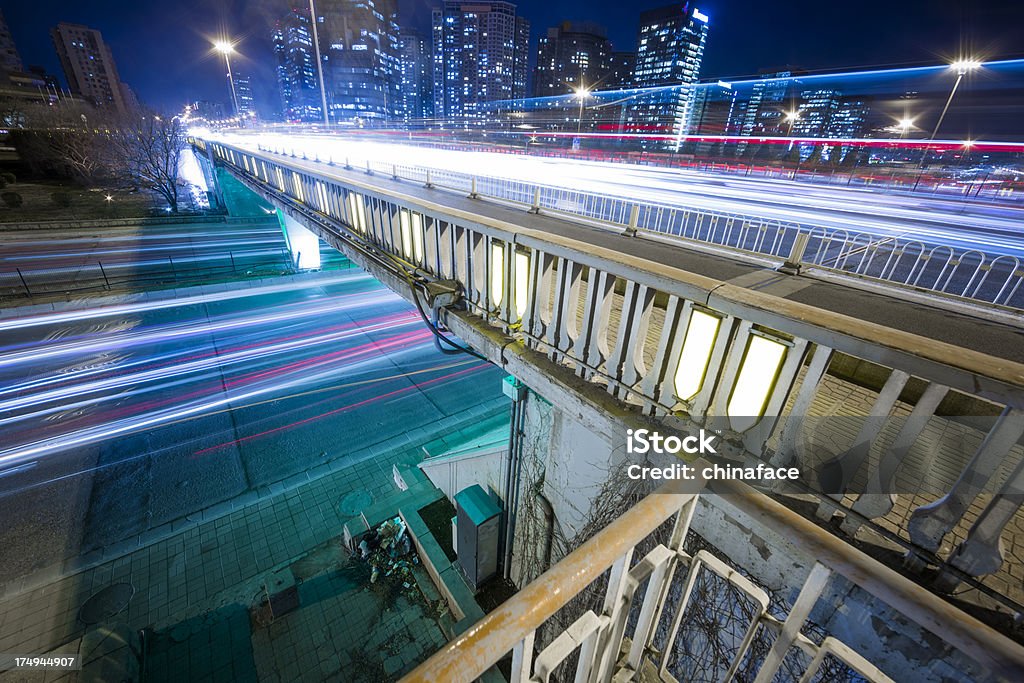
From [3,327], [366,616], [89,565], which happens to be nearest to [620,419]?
[366,616]

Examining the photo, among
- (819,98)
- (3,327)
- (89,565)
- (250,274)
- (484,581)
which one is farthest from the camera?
(819,98)

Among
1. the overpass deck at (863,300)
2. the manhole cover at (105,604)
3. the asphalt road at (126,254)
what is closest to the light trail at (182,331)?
the asphalt road at (126,254)

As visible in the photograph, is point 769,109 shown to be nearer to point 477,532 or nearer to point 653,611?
point 477,532

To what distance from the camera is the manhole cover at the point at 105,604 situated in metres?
6.38

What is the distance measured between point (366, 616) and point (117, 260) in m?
25.9

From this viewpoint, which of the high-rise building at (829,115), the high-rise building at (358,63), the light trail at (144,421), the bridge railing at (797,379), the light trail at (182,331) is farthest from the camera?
the high-rise building at (358,63)

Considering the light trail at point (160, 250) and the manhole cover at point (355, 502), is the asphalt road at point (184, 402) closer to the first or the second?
the manhole cover at point (355, 502)

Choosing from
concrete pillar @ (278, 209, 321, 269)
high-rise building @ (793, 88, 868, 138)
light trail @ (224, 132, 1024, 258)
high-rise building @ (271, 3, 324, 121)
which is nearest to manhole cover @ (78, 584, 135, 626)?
light trail @ (224, 132, 1024, 258)

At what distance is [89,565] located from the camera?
7215mm

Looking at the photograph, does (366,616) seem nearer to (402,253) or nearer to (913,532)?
(402,253)

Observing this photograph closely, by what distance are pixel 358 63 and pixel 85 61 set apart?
69.0 m

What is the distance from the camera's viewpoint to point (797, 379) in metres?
3.38

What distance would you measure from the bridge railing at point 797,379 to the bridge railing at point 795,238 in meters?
3.22

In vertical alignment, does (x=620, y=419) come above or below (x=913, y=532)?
below
